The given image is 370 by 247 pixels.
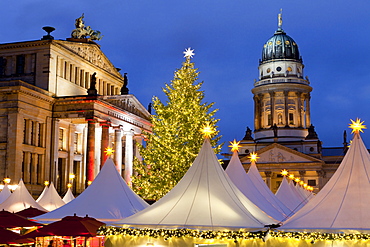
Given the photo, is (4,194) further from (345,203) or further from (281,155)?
(281,155)

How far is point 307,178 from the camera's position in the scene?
93688mm

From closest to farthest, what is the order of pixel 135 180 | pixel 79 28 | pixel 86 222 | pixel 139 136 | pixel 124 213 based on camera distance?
pixel 86 222 < pixel 124 213 < pixel 135 180 < pixel 79 28 < pixel 139 136

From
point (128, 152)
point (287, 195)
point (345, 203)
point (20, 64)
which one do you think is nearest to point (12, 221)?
point (345, 203)

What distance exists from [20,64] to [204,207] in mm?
41540

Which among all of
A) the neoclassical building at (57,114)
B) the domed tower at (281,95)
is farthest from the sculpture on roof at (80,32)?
the domed tower at (281,95)

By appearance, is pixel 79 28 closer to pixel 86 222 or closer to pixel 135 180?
pixel 135 180

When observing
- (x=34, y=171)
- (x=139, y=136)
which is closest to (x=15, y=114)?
(x=34, y=171)

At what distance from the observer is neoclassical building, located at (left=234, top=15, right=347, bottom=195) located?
94.7 metres

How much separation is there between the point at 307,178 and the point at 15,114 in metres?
58.7

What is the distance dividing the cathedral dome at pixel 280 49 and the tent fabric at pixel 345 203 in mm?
86507

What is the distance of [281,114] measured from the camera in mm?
102812

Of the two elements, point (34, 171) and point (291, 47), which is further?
point (291, 47)

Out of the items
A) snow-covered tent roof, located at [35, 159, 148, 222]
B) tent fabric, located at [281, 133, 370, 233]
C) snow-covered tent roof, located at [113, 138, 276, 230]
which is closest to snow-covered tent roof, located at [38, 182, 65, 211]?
snow-covered tent roof, located at [35, 159, 148, 222]

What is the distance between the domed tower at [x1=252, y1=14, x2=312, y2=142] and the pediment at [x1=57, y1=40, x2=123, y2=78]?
43321mm
